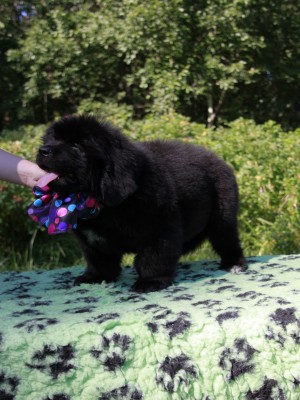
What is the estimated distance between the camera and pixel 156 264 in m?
2.35

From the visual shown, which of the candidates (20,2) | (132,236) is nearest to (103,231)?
(132,236)

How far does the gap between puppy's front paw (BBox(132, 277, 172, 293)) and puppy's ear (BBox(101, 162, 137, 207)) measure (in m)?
0.41

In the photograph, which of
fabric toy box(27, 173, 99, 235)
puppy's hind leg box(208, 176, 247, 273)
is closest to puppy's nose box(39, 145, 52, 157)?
fabric toy box(27, 173, 99, 235)

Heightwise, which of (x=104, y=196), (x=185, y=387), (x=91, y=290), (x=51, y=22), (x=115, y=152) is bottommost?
(x=185, y=387)

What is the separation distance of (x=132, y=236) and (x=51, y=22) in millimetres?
9206

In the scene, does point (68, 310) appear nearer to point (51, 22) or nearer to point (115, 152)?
point (115, 152)

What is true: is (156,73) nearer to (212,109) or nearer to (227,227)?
(212,109)

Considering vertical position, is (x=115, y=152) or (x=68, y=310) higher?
(x=115, y=152)

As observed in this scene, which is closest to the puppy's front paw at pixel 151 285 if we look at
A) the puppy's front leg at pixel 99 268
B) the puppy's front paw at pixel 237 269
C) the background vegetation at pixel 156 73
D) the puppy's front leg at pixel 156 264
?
→ the puppy's front leg at pixel 156 264

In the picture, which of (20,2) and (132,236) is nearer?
(132,236)

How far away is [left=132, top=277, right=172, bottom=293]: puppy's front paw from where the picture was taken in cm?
232

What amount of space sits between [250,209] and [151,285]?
8.02 ft

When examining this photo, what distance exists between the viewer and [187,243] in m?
3.00

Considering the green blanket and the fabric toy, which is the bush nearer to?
the fabric toy
